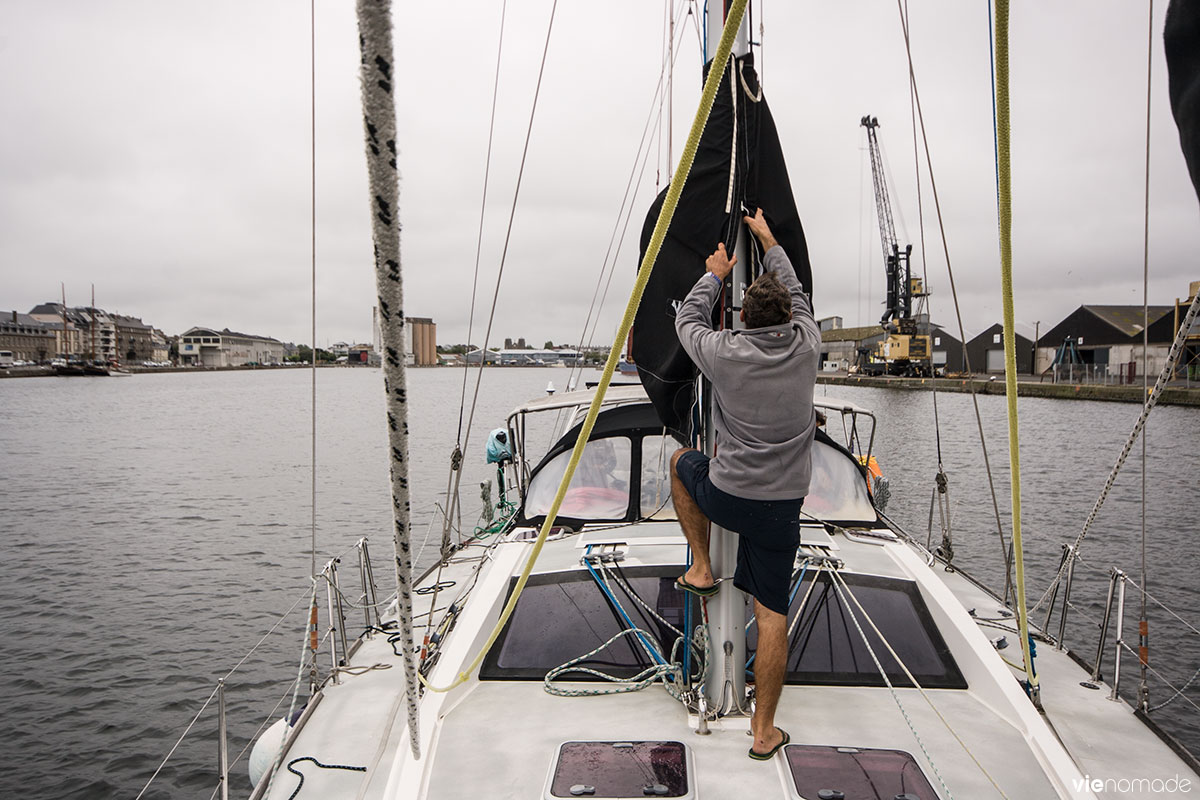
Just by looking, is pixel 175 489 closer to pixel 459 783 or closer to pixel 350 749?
pixel 350 749

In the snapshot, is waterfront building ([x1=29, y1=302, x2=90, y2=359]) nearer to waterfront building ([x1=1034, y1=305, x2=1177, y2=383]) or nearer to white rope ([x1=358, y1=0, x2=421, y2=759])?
waterfront building ([x1=1034, y1=305, x2=1177, y2=383])

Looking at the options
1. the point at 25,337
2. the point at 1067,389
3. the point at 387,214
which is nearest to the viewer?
the point at 387,214

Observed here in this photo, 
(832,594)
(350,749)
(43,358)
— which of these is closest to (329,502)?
(350,749)

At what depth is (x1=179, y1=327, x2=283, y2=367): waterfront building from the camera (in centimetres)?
16838

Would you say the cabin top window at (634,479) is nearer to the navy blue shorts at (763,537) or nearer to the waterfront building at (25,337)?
the navy blue shorts at (763,537)

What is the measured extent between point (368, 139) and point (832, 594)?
342 centimetres

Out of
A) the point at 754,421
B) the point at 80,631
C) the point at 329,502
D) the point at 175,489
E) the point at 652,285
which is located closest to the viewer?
the point at 754,421

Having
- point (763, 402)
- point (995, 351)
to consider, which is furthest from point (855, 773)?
point (995, 351)

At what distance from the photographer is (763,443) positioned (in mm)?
2748

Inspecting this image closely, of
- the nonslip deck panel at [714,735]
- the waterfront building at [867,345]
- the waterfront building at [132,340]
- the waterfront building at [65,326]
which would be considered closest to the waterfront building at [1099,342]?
the waterfront building at [867,345]

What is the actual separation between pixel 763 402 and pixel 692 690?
4.41ft

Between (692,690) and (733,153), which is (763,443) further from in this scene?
(733,153)

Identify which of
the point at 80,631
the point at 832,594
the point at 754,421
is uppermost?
the point at 754,421

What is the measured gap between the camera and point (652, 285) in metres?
3.36
